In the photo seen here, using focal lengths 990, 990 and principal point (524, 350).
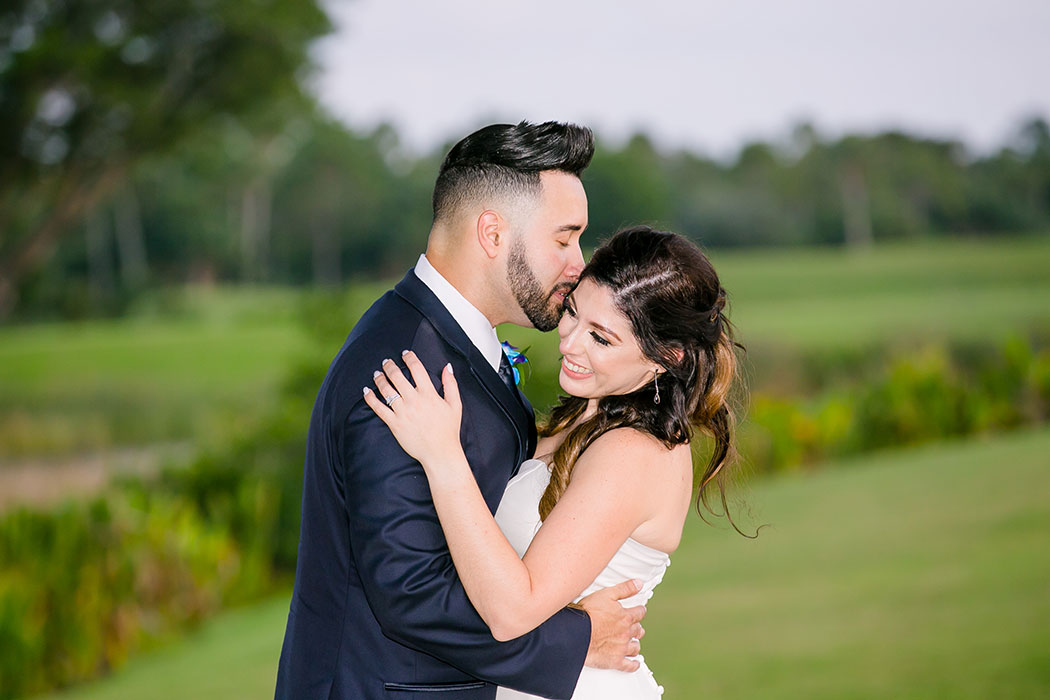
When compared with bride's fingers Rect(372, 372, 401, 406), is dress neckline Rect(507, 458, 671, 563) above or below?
below

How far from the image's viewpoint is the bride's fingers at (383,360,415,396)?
1486 mm

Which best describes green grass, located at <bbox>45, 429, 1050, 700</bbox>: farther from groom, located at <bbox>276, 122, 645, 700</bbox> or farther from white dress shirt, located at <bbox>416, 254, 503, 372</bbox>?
white dress shirt, located at <bbox>416, 254, 503, 372</bbox>

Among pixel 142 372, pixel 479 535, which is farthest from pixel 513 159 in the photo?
pixel 142 372

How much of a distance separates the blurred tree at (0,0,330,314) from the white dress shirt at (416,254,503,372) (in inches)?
320

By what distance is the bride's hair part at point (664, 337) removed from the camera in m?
1.75

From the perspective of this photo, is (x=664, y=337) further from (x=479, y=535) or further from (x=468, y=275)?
(x=479, y=535)

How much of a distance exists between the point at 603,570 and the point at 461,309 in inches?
22.2

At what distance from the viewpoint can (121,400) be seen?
34.4ft

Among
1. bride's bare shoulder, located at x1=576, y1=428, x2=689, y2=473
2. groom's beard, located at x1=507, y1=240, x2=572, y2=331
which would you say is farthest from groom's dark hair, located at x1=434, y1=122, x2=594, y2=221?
bride's bare shoulder, located at x1=576, y1=428, x2=689, y2=473

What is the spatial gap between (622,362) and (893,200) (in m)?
10.1

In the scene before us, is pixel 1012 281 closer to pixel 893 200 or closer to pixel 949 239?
pixel 949 239

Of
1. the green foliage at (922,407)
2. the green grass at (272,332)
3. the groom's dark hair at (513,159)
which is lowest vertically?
the green foliage at (922,407)

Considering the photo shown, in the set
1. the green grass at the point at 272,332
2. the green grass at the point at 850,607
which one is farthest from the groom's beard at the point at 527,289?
the green grass at the point at 272,332

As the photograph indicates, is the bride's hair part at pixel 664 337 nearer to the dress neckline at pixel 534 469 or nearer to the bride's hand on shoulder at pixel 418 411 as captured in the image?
the dress neckline at pixel 534 469
